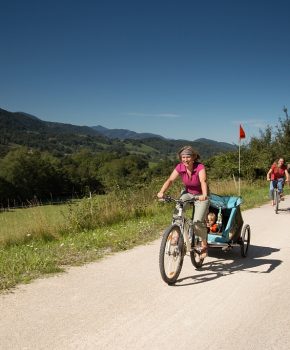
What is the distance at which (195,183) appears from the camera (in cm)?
646

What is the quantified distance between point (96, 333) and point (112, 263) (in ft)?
9.35

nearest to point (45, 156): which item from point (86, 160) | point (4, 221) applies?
point (86, 160)

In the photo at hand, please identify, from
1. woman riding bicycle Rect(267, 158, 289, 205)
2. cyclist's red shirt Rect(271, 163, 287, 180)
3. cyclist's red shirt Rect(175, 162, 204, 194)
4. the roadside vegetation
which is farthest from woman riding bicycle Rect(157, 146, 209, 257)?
cyclist's red shirt Rect(271, 163, 287, 180)

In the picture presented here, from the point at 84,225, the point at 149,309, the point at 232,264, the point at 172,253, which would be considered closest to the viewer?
the point at 149,309

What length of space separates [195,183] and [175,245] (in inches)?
41.8

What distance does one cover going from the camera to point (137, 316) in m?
4.55

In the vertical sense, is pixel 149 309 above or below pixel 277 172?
below

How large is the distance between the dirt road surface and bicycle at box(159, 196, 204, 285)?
190mm

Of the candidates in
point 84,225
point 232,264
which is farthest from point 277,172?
point 232,264

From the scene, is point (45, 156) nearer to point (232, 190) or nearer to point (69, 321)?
point (232, 190)

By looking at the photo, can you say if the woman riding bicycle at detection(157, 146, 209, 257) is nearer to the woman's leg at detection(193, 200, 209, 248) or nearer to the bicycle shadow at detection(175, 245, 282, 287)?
the woman's leg at detection(193, 200, 209, 248)

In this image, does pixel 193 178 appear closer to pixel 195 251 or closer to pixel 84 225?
pixel 195 251

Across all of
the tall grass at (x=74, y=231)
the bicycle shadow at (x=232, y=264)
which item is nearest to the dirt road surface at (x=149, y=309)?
the bicycle shadow at (x=232, y=264)

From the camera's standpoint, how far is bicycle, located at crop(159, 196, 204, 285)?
18.6ft
